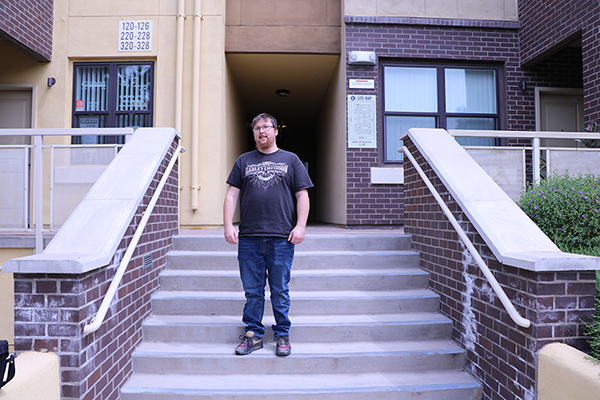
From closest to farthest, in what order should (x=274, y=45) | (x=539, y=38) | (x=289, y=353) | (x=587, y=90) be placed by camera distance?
(x=289, y=353)
(x=587, y=90)
(x=539, y=38)
(x=274, y=45)

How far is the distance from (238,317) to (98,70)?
5.04m

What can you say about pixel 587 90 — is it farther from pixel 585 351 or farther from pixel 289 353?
pixel 289 353

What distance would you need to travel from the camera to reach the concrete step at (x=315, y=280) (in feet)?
12.1

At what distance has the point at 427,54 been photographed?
6.48 metres

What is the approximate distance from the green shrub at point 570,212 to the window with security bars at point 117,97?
549 centimetres

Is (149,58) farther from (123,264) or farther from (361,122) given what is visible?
(123,264)

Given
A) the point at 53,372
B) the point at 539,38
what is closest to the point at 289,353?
the point at 53,372

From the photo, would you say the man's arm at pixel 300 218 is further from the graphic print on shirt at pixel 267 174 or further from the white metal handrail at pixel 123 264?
the white metal handrail at pixel 123 264

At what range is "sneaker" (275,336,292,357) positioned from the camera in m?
2.93

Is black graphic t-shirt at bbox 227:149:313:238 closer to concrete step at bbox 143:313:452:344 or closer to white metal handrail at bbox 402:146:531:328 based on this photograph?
concrete step at bbox 143:313:452:344

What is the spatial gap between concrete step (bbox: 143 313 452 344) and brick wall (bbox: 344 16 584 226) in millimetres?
2944

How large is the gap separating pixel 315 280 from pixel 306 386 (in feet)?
3.56

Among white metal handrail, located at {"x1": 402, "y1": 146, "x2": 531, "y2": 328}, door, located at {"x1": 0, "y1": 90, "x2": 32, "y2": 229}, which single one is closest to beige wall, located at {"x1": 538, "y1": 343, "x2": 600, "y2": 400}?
white metal handrail, located at {"x1": 402, "y1": 146, "x2": 531, "y2": 328}

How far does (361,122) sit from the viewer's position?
6219mm
